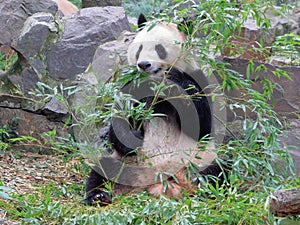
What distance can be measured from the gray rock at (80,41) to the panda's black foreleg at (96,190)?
4.51 ft

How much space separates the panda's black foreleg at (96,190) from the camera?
3.81m

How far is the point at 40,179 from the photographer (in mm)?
4371

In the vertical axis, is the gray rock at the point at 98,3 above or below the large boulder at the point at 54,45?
below

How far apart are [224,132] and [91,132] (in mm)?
1032

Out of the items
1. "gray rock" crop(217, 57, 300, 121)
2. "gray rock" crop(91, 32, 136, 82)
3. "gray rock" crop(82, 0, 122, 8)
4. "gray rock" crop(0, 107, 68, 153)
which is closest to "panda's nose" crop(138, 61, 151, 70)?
"gray rock" crop(91, 32, 136, 82)

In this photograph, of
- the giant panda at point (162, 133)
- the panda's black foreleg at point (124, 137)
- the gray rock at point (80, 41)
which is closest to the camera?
the giant panda at point (162, 133)

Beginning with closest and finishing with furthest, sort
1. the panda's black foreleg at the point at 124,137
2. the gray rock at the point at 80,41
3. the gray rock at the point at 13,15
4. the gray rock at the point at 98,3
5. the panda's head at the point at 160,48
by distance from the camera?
the panda's black foreleg at the point at 124,137
the panda's head at the point at 160,48
the gray rock at the point at 80,41
the gray rock at the point at 13,15
the gray rock at the point at 98,3

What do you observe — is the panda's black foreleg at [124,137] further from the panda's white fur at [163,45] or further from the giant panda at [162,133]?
the panda's white fur at [163,45]

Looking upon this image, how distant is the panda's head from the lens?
4152 mm

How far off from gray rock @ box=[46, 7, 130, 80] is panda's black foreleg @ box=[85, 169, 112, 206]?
4.51 ft

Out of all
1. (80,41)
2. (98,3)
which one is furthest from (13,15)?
(98,3)

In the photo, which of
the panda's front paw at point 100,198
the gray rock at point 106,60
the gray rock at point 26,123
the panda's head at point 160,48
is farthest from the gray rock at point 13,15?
the panda's front paw at point 100,198

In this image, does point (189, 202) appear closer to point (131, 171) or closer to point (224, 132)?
point (131, 171)

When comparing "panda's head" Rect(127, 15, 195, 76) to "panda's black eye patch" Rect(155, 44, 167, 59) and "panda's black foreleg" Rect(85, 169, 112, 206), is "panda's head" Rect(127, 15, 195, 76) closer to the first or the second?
"panda's black eye patch" Rect(155, 44, 167, 59)
